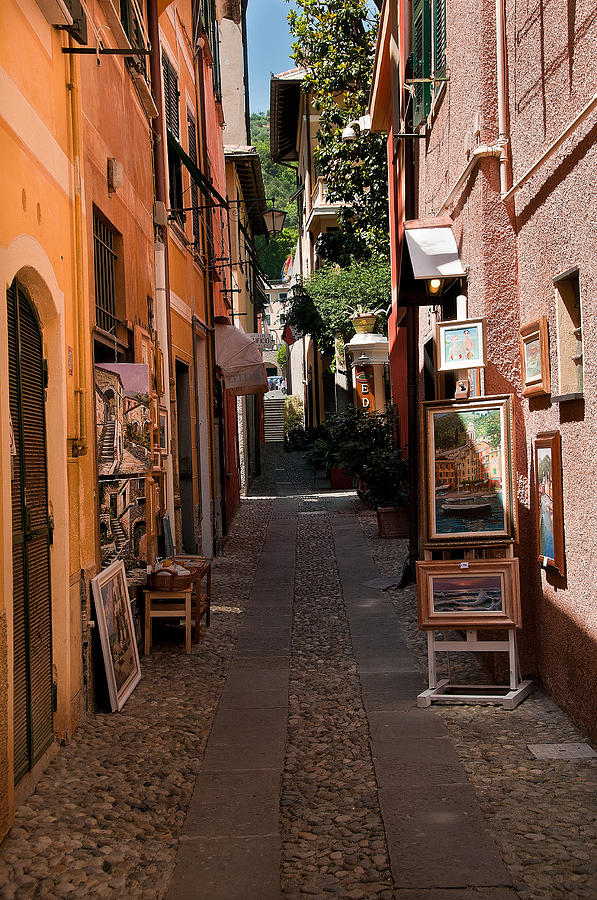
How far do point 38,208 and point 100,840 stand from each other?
313cm

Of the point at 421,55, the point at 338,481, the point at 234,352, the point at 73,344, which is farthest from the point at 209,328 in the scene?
the point at 338,481

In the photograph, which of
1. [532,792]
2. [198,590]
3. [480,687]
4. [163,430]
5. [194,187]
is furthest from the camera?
[194,187]

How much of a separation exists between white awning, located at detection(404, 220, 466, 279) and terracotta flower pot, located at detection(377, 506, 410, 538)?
289 inches

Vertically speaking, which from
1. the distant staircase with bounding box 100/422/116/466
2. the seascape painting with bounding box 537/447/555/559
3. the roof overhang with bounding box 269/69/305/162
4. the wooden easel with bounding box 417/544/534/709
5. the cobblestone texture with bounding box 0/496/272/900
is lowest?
the cobblestone texture with bounding box 0/496/272/900

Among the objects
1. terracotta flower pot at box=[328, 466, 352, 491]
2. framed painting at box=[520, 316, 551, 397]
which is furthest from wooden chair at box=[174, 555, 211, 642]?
terracotta flower pot at box=[328, 466, 352, 491]

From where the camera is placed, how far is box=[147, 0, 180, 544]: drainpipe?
10023mm

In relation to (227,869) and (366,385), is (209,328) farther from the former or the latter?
(227,869)

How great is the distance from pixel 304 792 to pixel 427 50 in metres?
7.11

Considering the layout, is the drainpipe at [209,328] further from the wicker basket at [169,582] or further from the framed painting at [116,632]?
the framed painting at [116,632]

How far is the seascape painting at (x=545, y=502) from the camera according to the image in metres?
5.91

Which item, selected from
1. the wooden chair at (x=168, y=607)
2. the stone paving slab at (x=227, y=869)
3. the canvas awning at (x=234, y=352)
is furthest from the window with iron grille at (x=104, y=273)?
the canvas awning at (x=234, y=352)

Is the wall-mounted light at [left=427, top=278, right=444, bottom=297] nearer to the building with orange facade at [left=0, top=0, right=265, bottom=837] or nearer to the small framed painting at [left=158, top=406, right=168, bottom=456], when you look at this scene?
the building with orange facade at [left=0, top=0, right=265, bottom=837]

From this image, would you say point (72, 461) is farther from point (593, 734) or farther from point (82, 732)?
point (593, 734)

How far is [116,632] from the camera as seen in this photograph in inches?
257
